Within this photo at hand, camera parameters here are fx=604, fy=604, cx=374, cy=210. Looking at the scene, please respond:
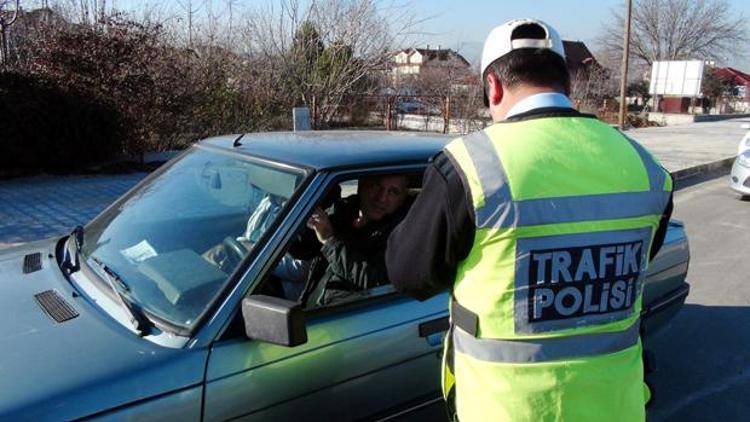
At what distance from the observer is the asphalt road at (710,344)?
347 centimetres

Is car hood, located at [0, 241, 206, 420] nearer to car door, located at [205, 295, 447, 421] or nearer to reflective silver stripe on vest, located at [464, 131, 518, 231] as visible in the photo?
car door, located at [205, 295, 447, 421]

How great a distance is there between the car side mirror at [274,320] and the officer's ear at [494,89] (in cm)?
83

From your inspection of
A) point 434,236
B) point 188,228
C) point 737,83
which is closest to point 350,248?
point 188,228

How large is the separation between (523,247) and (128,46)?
10.3m

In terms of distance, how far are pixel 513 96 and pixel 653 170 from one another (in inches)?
16.2

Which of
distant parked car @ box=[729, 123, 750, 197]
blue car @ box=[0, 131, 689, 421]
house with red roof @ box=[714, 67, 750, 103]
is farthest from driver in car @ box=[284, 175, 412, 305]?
house with red roof @ box=[714, 67, 750, 103]

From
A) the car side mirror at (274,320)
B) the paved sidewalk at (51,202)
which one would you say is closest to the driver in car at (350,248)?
the car side mirror at (274,320)

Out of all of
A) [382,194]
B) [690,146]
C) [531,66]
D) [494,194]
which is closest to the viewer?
[494,194]

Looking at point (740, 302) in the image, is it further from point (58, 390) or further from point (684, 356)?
point (58, 390)

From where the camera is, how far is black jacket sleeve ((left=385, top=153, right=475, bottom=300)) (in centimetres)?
143

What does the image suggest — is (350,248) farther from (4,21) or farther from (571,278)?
(4,21)

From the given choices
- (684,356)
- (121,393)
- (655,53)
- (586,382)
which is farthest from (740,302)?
(655,53)

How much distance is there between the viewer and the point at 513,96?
5.03 ft

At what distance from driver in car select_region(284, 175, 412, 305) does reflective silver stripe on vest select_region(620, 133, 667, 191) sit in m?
1.17
